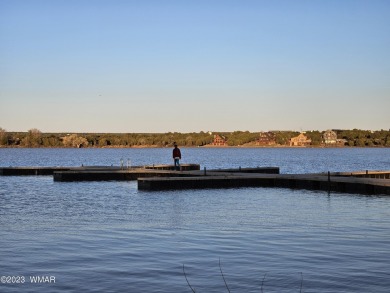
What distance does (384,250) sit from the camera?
18203 millimetres

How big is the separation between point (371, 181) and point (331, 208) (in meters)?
7.74

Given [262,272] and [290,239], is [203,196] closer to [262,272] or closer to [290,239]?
[290,239]

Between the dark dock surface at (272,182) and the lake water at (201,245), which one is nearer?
the lake water at (201,245)

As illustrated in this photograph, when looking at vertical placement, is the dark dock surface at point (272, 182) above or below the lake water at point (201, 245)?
above

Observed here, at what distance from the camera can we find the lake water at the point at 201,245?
15.0 meters

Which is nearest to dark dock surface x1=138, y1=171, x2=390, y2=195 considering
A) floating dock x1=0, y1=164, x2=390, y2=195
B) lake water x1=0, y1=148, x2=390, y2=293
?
floating dock x1=0, y1=164, x2=390, y2=195

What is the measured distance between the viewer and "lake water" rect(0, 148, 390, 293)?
14992 mm

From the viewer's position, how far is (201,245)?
19.6 m

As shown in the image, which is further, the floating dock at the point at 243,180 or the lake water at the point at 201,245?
the floating dock at the point at 243,180

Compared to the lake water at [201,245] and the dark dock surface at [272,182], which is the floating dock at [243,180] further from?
the lake water at [201,245]

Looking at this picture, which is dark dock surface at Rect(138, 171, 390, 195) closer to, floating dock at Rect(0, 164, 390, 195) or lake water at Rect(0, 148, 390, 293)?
floating dock at Rect(0, 164, 390, 195)

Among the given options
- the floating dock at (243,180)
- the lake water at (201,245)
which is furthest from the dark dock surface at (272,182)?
the lake water at (201,245)

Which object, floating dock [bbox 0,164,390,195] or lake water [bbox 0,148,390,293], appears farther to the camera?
floating dock [bbox 0,164,390,195]

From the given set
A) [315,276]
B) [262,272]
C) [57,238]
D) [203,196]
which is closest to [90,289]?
[262,272]
